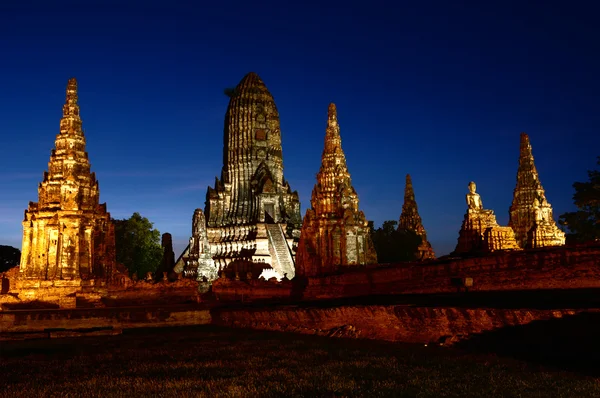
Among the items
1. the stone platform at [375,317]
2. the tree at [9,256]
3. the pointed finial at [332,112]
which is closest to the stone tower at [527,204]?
the pointed finial at [332,112]

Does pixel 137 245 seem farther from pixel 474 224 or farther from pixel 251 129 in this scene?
pixel 474 224

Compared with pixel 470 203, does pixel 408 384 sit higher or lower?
lower

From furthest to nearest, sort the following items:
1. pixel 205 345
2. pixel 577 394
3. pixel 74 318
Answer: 1. pixel 74 318
2. pixel 205 345
3. pixel 577 394

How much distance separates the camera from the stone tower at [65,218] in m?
22.0

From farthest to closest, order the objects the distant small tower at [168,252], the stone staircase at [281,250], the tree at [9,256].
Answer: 1. the tree at [9,256]
2. the stone staircase at [281,250]
3. the distant small tower at [168,252]

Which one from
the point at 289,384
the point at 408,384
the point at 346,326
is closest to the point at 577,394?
the point at 408,384

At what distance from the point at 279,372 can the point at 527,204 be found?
30.2 metres

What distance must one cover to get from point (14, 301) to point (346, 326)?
15.3m

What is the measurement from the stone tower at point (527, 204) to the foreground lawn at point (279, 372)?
2585 centimetres

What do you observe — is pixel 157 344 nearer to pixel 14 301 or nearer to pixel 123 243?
pixel 14 301

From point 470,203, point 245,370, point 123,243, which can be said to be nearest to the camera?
point 245,370

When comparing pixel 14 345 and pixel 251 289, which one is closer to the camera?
pixel 14 345

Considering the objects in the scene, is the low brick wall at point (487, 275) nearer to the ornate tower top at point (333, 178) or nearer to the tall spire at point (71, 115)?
the ornate tower top at point (333, 178)

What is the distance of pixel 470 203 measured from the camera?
24.4 metres
